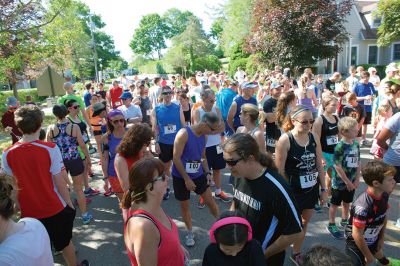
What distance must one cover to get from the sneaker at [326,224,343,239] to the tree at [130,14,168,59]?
99008mm

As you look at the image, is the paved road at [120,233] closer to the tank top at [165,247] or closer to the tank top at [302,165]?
the tank top at [302,165]

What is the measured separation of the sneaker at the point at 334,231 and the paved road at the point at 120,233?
6cm

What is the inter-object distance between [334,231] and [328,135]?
4.65 feet

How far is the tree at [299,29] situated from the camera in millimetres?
19312

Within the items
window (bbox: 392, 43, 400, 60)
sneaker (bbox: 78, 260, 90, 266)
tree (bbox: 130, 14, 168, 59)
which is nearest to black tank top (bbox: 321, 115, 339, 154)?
sneaker (bbox: 78, 260, 90, 266)

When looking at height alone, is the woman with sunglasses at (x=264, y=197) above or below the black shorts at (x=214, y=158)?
above

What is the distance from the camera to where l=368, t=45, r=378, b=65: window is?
33.3 m

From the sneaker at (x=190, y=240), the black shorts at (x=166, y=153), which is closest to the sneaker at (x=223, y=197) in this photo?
the black shorts at (x=166, y=153)

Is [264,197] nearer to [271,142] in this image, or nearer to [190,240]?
[190,240]

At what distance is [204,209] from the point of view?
5.16 meters

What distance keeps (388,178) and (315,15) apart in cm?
1895

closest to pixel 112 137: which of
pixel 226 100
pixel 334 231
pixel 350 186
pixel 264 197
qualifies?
pixel 264 197

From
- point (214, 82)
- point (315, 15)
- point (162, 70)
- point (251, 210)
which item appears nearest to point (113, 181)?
point (251, 210)

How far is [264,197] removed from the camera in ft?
6.66
